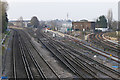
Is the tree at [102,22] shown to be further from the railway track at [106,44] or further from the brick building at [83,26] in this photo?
the railway track at [106,44]

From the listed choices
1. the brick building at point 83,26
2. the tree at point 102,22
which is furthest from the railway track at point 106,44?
the tree at point 102,22

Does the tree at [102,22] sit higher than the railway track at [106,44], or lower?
higher

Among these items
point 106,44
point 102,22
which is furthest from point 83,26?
point 106,44

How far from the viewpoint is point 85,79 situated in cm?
1198

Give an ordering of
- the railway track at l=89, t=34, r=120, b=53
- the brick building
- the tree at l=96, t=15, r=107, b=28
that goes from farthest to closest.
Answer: the tree at l=96, t=15, r=107, b=28
the brick building
the railway track at l=89, t=34, r=120, b=53

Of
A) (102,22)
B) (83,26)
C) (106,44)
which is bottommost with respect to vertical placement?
(106,44)

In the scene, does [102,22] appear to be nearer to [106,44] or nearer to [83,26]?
[83,26]

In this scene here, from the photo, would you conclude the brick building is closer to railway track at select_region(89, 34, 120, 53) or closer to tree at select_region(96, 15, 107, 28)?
tree at select_region(96, 15, 107, 28)

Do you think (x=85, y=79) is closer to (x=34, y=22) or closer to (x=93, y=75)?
(x=93, y=75)

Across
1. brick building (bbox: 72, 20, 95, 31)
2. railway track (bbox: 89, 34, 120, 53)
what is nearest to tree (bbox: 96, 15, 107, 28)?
brick building (bbox: 72, 20, 95, 31)

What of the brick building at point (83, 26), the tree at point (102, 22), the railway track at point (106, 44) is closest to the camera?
the railway track at point (106, 44)

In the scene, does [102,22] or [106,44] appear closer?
[106,44]

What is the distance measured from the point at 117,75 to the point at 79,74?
11.4ft

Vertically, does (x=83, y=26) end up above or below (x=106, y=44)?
above
